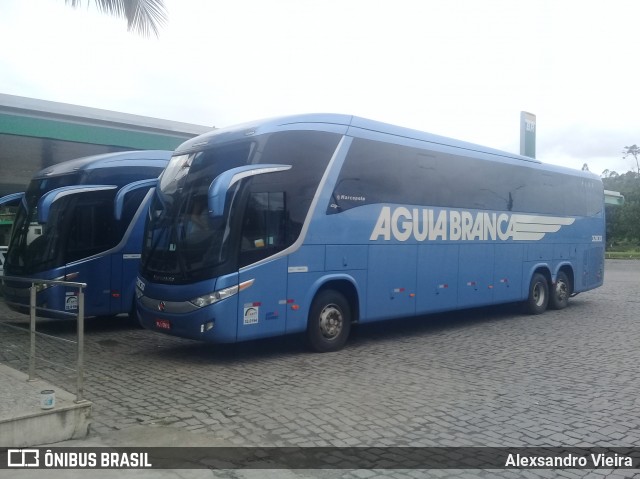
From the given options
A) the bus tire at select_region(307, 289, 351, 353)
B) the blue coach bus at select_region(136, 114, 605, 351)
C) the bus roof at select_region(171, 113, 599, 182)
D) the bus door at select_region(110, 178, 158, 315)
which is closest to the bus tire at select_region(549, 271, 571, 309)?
the blue coach bus at select_region(136, 114, 605, 351)

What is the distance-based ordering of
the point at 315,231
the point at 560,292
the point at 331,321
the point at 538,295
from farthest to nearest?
1. the point at 560,292
2. the point at 538,295
3. the point at 331,321
4. the point at 315,231

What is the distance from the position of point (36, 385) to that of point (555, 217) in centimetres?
1324

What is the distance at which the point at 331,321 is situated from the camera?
1041 centimetres

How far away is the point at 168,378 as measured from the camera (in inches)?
332

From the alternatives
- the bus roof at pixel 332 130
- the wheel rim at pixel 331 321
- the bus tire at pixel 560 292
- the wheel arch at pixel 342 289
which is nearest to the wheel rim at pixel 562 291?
the bus tire at pixel 560 292

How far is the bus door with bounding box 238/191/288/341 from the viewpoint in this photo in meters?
9.16

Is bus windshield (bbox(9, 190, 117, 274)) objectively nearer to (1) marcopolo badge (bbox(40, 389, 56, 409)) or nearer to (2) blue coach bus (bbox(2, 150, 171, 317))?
(2) blue coach bus (bbox(2, 150, 171, 317))

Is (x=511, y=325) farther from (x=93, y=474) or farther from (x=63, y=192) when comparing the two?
(x=93, y=474)

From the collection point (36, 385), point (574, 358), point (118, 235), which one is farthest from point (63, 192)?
point (574, 358)

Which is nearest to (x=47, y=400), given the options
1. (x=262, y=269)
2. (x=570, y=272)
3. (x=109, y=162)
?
(x=262, y=269)

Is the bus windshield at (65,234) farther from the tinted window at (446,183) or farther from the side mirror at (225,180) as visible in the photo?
the tinted window at (446,183)

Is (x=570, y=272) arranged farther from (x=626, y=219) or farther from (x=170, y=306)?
(x=626, y=219)

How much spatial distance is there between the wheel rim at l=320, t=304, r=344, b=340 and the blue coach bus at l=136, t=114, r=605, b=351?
2 centimetres

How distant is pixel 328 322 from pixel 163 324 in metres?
2.63
